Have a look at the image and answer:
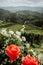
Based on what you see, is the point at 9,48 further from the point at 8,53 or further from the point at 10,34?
the point at 10,34

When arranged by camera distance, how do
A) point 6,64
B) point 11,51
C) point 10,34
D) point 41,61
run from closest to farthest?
point 11,51 → point 6,64 → point 41,61 → point 10,34

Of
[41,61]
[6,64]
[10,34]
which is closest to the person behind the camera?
[6,64]

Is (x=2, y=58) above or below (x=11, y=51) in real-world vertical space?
below

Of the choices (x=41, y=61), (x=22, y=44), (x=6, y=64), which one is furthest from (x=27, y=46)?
(x=6, y=64)

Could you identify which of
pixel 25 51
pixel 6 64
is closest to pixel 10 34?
pixel 25 51

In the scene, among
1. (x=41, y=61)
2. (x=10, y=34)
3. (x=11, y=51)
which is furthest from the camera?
(x=10, y=34)

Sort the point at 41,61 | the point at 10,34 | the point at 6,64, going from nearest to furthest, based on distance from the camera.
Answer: the point at 6,64 < the point at 41,61 < the point at 10,34

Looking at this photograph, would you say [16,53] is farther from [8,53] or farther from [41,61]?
[41,61]

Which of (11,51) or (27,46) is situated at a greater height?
(11,51)

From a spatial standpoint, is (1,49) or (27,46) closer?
(1,49)
